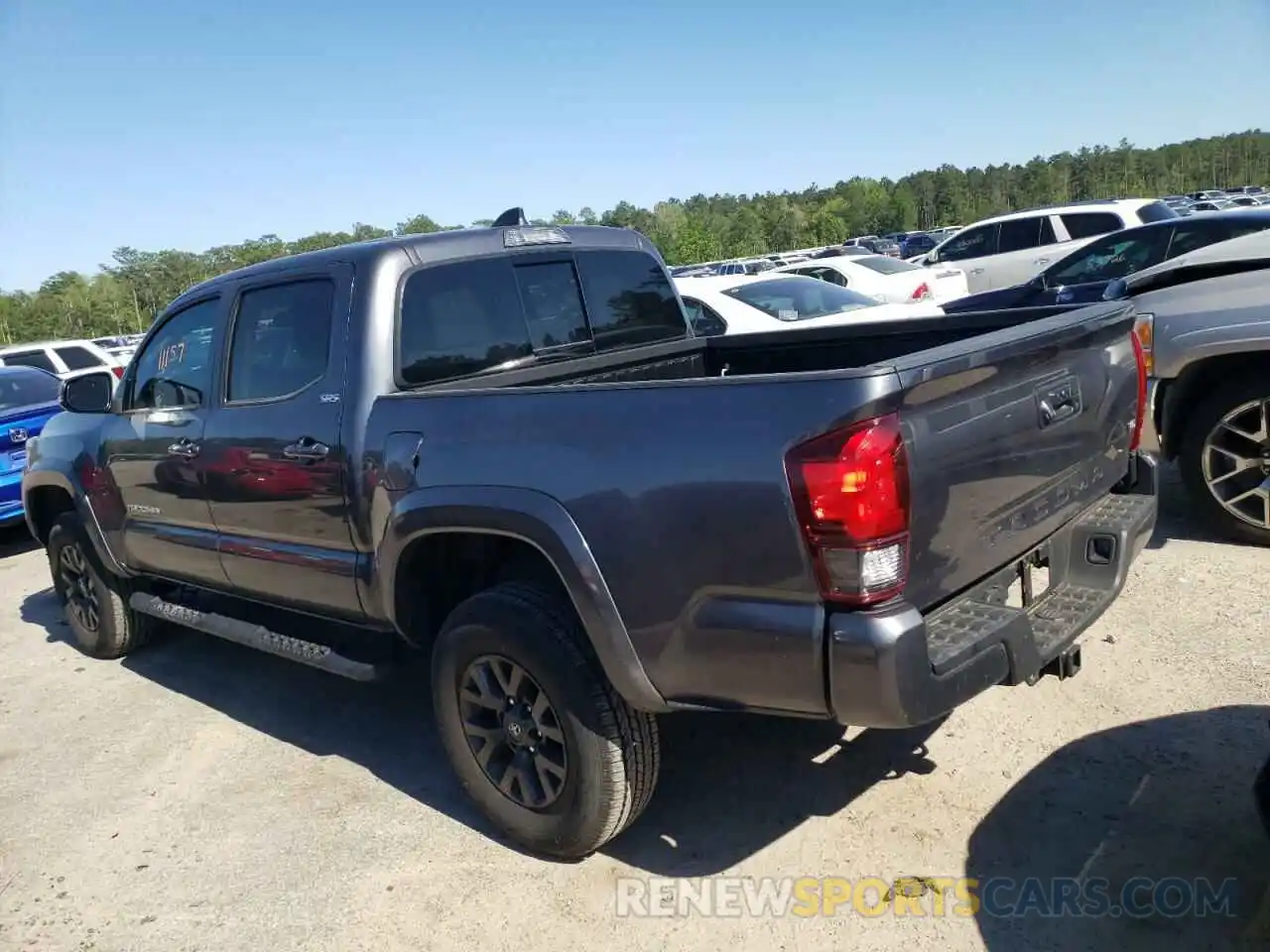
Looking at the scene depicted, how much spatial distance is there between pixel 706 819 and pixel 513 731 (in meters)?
0.77

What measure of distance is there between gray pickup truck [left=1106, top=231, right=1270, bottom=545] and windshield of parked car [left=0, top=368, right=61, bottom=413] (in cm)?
916

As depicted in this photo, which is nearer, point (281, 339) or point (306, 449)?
point (306, 449)

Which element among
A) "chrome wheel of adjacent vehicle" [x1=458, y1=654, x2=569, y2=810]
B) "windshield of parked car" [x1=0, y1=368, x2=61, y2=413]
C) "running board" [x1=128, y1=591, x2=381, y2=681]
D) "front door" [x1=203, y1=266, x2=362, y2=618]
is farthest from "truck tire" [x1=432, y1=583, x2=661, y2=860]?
"windshield of parked car" [x1=0, y1=368, x2=61, y2=413]

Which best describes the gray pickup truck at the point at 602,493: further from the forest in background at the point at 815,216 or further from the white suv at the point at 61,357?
the forest in background at the point at 815,216

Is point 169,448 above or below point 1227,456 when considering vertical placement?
above

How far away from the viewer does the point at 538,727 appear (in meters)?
3.13

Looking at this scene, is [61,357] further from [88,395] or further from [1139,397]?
[1139,397]

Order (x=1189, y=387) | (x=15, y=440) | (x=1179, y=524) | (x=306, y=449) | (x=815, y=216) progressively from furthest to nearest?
1. (x=815, y=216)
2. (x=15, y=440)
3. (x=1179, y=524)
4. (x=1189, y=387)
5. (x=306, y=449)

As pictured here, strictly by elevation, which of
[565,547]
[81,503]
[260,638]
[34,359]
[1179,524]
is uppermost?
[34,359]

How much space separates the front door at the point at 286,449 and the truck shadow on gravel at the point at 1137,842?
95.3 inches

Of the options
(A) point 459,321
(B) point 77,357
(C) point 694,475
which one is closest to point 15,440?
(A) point 459,321

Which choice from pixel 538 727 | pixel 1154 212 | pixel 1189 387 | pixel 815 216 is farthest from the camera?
pixel 815 216

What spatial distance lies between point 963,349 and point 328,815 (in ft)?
9.42

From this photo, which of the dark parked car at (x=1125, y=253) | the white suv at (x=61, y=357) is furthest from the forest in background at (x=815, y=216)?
the dark parked car at (x=1125, y=253)
